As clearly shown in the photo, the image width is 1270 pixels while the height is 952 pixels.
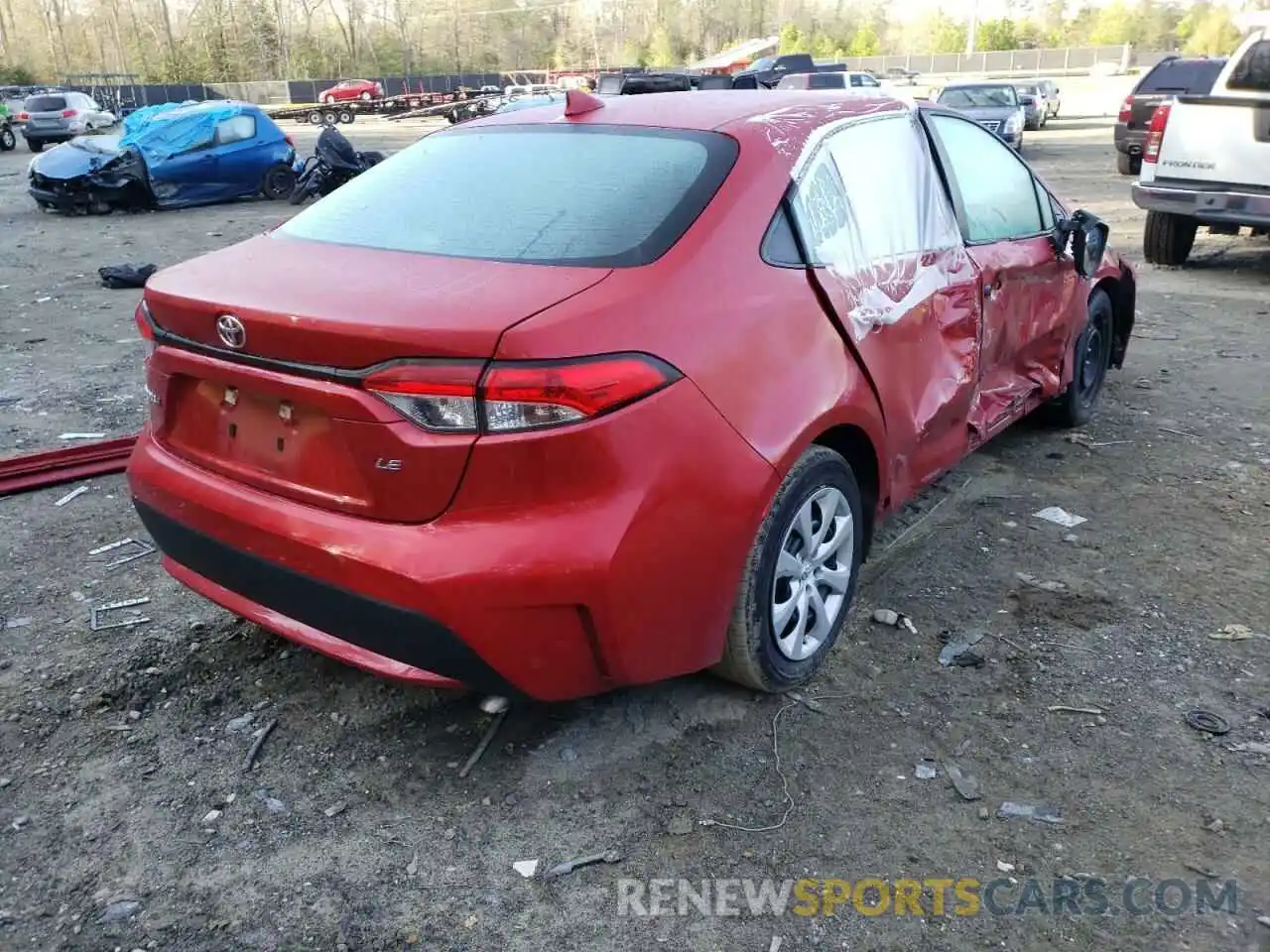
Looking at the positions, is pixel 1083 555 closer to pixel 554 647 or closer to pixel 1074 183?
pixel 554 647

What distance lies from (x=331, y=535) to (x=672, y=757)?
3.66ft

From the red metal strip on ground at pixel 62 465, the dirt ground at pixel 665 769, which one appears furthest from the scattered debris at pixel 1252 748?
the red metal strip on ground at pixel 62 465

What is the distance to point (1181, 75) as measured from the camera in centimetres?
1727

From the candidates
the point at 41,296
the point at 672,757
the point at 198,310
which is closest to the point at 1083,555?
the point at 672,757

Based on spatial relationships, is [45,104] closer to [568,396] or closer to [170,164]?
[170,164]

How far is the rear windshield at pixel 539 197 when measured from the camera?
2695 millimetres

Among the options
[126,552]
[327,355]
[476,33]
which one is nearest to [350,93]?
[126,552]

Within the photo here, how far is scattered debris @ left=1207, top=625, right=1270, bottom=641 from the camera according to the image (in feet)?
11.2

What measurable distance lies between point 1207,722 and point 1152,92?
17187 mm

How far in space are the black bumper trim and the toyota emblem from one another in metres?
0.54

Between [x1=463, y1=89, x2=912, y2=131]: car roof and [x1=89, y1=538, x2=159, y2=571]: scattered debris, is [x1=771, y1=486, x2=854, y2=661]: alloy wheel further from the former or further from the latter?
[x1=89, y1=538, x2=159, y2=571]: scattered debris

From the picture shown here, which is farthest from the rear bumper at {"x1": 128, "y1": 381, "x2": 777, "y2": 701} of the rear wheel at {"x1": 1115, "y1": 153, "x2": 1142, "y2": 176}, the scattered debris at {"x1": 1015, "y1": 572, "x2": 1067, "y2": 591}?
the rear wheel at {"x1": 1115, "y1": 153, "x2": 1142, "y2": 176}

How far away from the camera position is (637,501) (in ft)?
7.81

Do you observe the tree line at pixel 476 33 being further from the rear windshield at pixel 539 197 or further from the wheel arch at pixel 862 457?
the wheel arch at pixel 862 457
